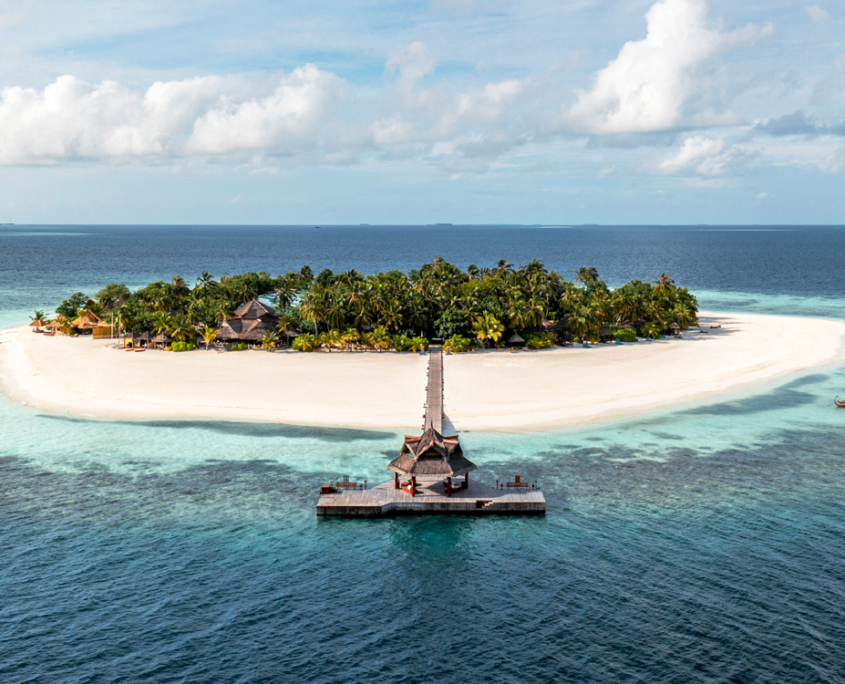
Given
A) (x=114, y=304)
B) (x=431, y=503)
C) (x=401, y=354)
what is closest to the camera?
(x=431, y=503)

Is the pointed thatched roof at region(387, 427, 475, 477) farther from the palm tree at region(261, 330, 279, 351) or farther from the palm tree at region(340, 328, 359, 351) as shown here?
the palm tree at region(261, 330, 279, 351)

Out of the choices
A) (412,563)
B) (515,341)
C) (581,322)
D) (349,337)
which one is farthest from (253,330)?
(412,563)

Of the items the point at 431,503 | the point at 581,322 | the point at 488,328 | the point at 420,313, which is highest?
the point at 420,313

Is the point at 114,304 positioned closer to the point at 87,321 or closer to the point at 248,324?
the point at 87,321

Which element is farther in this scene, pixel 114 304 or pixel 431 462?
pixel 114 304

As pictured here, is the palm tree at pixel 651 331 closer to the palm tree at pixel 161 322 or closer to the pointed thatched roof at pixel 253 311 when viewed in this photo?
the pointed thatched roof at pixel 253 311

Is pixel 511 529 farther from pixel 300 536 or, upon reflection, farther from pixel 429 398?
pixel 429 398

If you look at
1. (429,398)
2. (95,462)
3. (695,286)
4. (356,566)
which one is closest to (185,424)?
(95,462)
